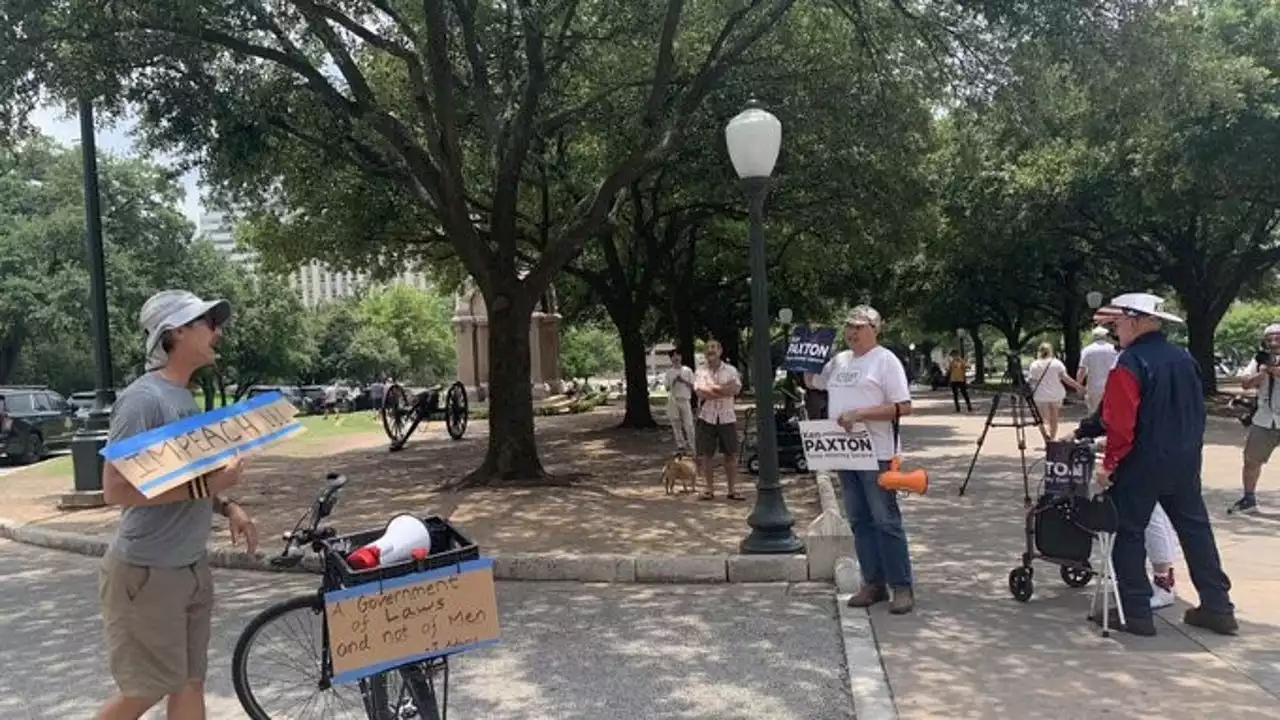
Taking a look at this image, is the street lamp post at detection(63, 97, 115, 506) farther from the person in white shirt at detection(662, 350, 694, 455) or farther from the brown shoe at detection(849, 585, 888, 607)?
the brown shoe at detection(849, 585, 888, 607)

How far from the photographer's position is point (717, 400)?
1100 cm

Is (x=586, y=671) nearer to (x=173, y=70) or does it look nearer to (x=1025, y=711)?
(x=1025, y=711)

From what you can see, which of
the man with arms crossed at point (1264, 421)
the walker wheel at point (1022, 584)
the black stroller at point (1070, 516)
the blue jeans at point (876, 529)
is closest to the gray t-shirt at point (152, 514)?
the blue jeans at point (876, 529)

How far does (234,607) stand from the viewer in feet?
23.9

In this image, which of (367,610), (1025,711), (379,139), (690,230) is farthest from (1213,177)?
(367,610)

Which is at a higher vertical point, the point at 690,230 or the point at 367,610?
the point at 690,230

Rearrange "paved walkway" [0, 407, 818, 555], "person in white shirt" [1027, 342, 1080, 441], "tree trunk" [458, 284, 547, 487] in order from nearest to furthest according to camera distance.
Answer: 1. "paved walkway" [0, 407, 818, 555]
2. "tree trunk" [458, 284, 547, 487]
3. "person in white shirt" [1027, 342, 1080, 441]

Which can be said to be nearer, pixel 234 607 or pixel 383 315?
pixel 234 607

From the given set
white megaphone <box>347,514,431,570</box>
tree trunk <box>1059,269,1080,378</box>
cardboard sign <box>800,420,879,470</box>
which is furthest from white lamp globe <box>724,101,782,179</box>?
tree trunk <box>1059,269,1080,378</box>

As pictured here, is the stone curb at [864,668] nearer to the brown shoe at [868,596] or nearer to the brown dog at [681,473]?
the brown shoe at [868,596]

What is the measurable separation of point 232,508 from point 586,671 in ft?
7.85

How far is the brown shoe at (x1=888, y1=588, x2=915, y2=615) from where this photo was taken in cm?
639

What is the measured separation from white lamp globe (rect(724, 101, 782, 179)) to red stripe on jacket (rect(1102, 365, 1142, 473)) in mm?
3227

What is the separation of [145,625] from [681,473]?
27.9 ft
